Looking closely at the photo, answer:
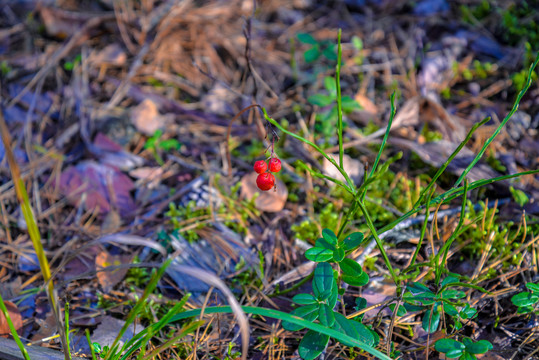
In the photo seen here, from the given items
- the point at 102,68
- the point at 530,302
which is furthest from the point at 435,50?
the point at 102,68

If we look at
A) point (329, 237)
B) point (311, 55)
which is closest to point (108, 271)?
point (329, 237)

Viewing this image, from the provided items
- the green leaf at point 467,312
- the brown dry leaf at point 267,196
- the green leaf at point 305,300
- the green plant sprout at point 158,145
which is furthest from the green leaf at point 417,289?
the green plant sprout at point 158,145

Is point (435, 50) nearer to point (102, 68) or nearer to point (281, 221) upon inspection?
point (281, 221)

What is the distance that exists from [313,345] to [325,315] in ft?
0.39

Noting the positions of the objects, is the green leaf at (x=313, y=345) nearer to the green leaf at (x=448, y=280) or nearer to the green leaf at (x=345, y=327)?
the green leaf at (x=345, y=327)

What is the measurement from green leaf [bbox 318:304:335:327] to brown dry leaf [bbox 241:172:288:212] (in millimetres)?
906

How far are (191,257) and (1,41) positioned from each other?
9.26 ft

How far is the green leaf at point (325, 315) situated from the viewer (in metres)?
1.34

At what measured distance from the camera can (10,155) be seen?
3.51 ft

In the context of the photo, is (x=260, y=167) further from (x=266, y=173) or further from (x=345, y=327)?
(x=345, y=327)

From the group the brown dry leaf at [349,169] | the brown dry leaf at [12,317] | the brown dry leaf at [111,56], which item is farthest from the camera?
the brown dry leaf at [111,56]

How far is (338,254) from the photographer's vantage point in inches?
57.3

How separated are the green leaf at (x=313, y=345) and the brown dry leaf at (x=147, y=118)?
75.6 inches

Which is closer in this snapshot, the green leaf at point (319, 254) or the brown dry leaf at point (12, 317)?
the green leaf at point (319, 254)
